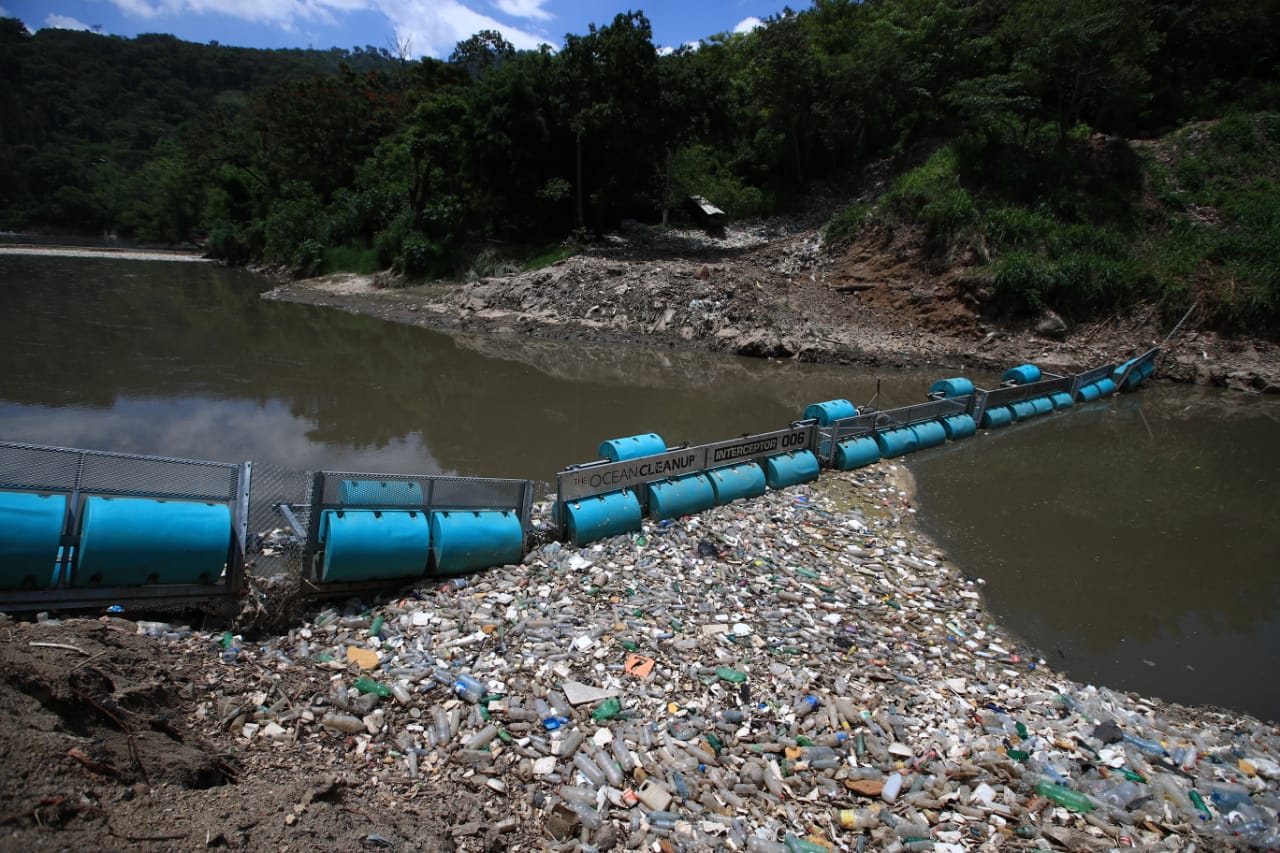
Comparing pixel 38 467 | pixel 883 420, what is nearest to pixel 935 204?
pixel 883 420

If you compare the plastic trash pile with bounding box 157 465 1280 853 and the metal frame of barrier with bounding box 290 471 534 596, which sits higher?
the metal frame of barrier with bounding box 290 471 534 596

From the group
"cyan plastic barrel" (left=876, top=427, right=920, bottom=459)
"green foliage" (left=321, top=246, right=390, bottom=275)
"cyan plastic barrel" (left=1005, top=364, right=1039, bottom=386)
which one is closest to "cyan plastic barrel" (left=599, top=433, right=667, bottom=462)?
"cyan plastic barrel" (left=876, top=427, right=920, bottom=459)

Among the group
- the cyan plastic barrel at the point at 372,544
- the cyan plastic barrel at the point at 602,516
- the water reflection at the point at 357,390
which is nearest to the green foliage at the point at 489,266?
the water reflection at the point at 357,390

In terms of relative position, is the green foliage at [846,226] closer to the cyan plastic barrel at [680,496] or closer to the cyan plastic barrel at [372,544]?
the cyan plastic barrel at [680,496]

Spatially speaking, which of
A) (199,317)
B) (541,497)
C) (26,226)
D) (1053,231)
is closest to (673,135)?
(1053,231)

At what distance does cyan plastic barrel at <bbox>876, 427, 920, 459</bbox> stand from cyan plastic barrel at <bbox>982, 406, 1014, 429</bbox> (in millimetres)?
2388

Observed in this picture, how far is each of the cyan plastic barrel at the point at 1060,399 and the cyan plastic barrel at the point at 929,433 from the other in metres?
4.06

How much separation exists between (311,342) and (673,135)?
15.3 meters

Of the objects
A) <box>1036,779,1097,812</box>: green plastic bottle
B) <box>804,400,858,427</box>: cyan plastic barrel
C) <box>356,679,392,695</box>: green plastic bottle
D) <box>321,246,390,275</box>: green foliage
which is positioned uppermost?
<box>321,246,390,275</box>: green foliage

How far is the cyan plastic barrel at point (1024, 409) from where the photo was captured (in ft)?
40.9

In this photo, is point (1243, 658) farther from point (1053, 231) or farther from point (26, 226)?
point (26, 226)

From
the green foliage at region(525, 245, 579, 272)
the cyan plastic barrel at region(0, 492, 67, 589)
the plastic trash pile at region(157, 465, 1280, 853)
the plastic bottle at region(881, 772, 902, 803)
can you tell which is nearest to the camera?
the plastic trash pile at region(157, 465, 1280, 853)

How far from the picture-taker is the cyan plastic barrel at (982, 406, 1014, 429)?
12.1m

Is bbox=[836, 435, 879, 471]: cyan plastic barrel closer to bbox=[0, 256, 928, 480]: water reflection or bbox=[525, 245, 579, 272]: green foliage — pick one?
bbox=[0, 256, 928, 480]: water reflection
